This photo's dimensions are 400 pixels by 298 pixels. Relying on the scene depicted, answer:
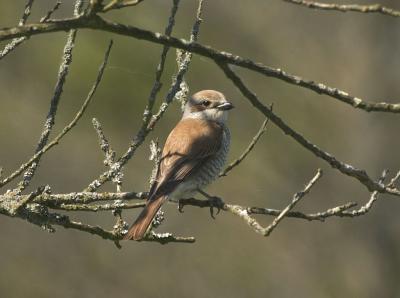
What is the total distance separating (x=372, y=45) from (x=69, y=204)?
888 centimetres

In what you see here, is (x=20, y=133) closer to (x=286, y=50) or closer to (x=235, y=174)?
(x=235, y=174)

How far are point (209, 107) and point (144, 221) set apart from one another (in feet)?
6.90

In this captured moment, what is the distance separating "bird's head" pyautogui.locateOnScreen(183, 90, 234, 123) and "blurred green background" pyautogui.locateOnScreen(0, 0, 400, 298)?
14.9ft

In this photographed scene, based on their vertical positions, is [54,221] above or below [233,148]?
above

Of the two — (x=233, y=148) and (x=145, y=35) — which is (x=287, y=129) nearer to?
(x=145, y=35)

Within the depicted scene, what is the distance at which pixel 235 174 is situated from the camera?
37.6 ft

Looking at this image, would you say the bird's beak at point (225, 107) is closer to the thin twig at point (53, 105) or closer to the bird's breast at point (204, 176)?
the bird's breast at point (204, 176)

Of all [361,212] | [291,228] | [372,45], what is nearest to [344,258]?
[291,228]

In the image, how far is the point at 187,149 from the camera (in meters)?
4.60

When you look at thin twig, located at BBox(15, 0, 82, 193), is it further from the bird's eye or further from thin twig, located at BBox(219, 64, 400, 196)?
the bird's eye

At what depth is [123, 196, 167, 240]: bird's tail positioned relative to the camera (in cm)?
306

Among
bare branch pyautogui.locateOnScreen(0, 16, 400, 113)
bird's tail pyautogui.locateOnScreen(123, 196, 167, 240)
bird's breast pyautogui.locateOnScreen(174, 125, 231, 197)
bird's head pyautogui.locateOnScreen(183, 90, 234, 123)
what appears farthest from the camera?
bird's head pyautogui.locateOnScreen(183, 90, 234, 123)

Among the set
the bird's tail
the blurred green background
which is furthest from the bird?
the blurred green background

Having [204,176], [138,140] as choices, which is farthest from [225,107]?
[138,140]
